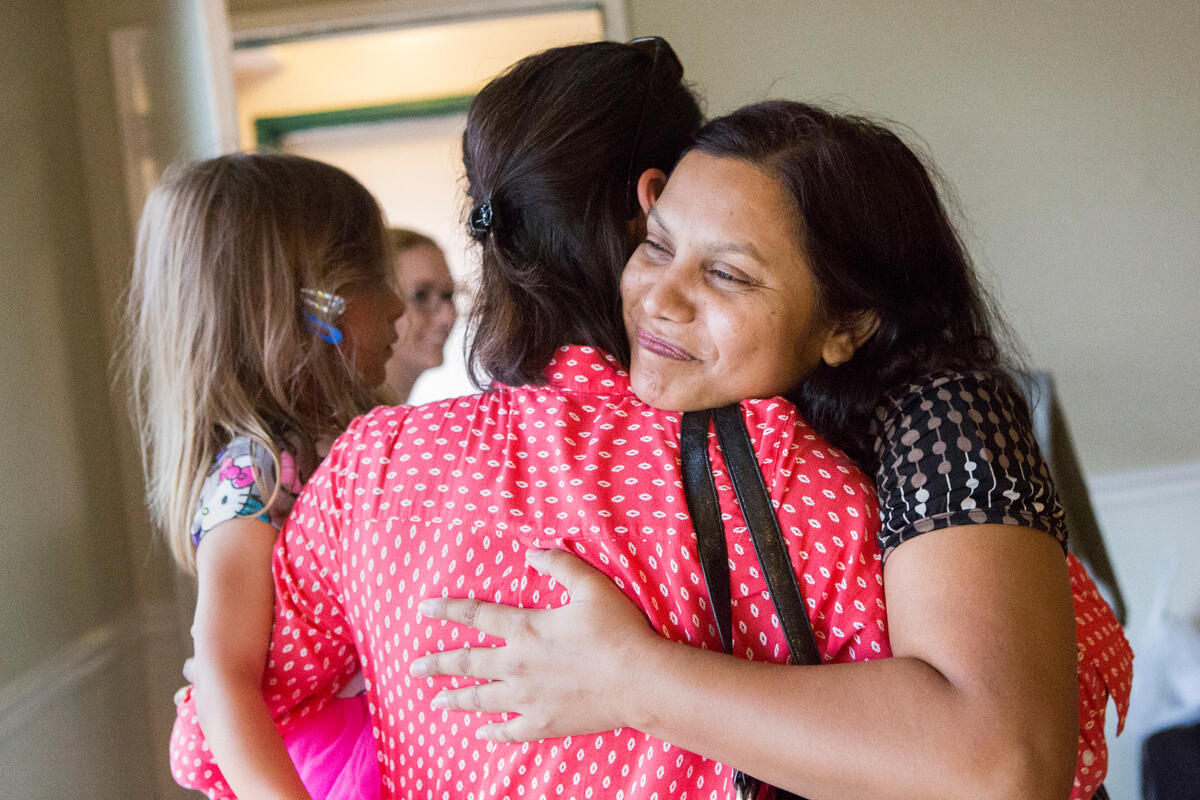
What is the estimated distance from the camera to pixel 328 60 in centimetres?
274

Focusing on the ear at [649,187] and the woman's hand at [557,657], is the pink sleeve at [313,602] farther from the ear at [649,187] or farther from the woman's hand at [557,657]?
the ear at [649,187]

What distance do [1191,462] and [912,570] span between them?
2529 mm

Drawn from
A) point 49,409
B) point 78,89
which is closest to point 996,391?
point 49,409

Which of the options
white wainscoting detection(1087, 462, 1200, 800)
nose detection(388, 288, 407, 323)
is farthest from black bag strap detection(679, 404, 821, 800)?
white wainscoting detection(1087, 462, 1200, 800)

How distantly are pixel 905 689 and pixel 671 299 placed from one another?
39 cm

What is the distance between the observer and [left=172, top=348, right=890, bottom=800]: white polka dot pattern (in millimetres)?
760

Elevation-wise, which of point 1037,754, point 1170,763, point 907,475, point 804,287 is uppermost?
point 804,287

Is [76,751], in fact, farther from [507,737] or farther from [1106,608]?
[1106,608]

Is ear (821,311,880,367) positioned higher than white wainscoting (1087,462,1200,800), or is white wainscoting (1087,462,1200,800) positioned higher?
ear (821,311,880,367)

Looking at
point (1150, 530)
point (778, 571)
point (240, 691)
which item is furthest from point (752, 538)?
point (1150, 530)

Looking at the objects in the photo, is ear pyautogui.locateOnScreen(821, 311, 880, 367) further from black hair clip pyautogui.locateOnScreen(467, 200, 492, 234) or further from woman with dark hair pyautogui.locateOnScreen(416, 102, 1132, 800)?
black hair clip pyautogui.locateOnScreen(467, 200, 492, 234)

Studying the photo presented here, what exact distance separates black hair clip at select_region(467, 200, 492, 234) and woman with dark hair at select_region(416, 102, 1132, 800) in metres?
0.15

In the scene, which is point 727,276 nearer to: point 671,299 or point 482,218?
point 671,299

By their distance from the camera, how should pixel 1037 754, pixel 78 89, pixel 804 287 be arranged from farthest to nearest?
pixel 78 89 < pixel 804 287 < pixel 1037 754
